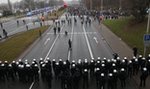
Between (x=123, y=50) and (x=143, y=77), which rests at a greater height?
(x=143, y=77)

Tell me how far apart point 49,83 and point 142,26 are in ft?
97.5

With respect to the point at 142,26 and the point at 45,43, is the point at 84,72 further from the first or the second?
the point at 142,26

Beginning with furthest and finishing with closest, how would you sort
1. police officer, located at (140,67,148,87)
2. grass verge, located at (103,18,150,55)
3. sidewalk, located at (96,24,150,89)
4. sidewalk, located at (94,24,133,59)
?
Answer: grass verge, located at (103,18,150,55) → sidewalk, located at (94,24,133,59) → sidewalk, located at (96,24,150,89) → police officer, located at (140,67,148,87)

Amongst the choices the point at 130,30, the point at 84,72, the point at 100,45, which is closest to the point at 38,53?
the point at 100,45

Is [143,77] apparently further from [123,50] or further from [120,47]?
[120,47]

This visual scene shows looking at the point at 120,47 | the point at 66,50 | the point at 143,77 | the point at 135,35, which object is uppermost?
the point at 143,77

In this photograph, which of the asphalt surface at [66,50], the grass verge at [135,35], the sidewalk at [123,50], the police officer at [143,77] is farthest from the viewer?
the grass verge at [135,35]

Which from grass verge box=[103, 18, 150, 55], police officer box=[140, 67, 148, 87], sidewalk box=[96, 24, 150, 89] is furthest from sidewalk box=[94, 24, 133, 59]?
police officer box=[140, 67, 148, 87]

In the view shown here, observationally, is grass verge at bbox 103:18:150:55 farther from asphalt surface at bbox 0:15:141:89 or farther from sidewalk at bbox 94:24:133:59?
asphalt surface at bbox 0:15:141:89

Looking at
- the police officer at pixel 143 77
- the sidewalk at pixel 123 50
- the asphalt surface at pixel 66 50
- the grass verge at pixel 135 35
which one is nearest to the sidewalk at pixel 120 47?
the sidewalk at pixel 123 50

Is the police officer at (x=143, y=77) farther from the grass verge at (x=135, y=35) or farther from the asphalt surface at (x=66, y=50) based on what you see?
the grass verge at (x=135, y=35)

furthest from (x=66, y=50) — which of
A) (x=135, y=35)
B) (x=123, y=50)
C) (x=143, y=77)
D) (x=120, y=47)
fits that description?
(x=143, y=77)

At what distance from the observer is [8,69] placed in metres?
21.0

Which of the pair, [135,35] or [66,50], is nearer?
[66,50]
